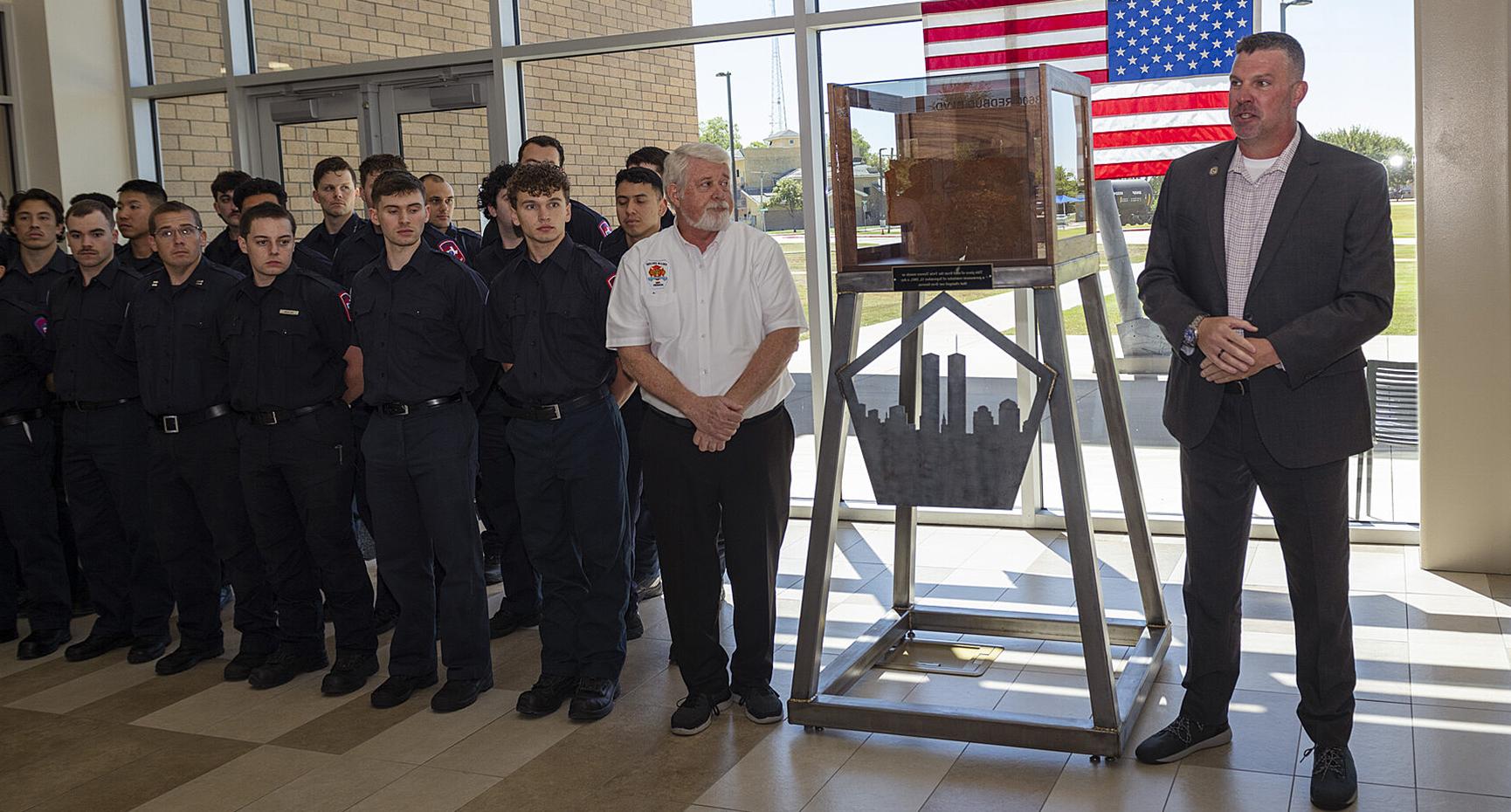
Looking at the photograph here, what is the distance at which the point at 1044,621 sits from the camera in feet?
14.3

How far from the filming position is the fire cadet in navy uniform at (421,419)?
390 cm

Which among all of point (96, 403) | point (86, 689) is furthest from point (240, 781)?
point (96, 403)

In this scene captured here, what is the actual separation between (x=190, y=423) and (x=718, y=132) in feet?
10.4

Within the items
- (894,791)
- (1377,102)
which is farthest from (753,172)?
(894,791)

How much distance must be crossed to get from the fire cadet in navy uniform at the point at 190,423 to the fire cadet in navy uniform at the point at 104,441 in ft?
0.63

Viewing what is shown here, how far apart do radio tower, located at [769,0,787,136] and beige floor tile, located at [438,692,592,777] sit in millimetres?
3437

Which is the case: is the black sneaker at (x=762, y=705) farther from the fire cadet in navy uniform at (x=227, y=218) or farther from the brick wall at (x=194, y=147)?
the brick wall at (x=194, y=147)

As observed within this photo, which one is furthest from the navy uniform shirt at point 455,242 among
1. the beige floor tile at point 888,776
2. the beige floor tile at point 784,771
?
the beige floor tile at point 888,776

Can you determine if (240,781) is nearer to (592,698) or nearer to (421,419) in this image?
(592,698)

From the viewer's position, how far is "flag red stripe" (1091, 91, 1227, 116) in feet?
17.7

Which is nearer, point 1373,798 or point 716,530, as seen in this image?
point 1373,798

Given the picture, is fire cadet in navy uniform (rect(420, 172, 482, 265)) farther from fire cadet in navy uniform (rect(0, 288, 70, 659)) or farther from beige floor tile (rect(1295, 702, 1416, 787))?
beige floor tile (rect(1295, 702, 1416, 787))

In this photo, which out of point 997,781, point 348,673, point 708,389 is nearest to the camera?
point 997,781

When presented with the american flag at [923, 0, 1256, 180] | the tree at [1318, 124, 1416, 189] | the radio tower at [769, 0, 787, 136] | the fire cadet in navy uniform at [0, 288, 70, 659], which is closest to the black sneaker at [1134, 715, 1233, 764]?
the american flag at [923, 0, 1256, 180]
